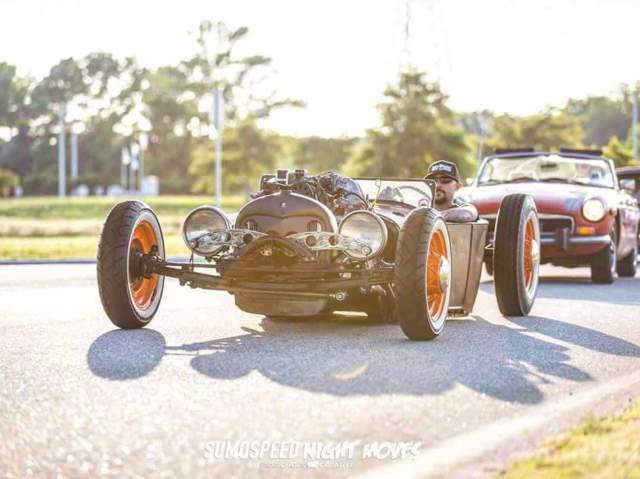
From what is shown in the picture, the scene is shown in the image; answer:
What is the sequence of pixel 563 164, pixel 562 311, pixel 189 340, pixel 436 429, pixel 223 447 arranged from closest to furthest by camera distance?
pixel 223 447
pixel 436 429
pixel 189 340
pixel 562 311
pixel 563 164

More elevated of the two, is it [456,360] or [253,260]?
[253,260]

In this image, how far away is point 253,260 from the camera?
873 cm

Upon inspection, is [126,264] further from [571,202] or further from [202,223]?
[571,202]

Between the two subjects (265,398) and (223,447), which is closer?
(223,447)

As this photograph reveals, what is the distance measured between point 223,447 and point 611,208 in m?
11.5

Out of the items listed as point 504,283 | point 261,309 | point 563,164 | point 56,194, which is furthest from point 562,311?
point 56,194

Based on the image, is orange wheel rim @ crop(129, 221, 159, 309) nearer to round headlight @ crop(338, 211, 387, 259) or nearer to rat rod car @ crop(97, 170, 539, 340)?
rat rod car @ crop(97, 170, 539, 340)

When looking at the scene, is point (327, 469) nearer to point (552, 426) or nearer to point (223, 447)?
point (223, 447)

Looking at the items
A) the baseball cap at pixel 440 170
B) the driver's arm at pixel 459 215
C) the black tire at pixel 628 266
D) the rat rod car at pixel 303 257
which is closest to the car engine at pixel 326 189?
the rat rod car at pixel 303 257

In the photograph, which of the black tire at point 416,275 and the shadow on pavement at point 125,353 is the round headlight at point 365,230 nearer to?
the black tire at point 416,275

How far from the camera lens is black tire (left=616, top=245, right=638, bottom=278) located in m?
17.2

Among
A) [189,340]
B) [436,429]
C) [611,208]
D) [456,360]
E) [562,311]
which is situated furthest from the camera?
[611,208]

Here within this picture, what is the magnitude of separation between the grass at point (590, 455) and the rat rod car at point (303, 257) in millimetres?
2844

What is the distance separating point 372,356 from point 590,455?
9.86 feet
